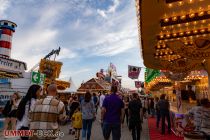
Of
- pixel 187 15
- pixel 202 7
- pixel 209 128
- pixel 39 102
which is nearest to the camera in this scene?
pixel 39 102

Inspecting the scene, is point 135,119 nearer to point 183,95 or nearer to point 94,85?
point 183,95

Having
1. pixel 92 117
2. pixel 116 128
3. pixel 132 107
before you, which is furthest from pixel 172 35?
pixel 116 128

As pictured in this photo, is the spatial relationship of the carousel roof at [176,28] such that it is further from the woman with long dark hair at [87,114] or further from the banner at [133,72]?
the banner at [133,72]

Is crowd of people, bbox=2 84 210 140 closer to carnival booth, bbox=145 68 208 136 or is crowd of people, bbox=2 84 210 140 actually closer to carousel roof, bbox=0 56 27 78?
carnival booth, bbox=145 68 208 136

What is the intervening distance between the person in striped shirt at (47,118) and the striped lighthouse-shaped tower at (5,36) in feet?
60.4

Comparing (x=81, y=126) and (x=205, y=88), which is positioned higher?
(x=205, y=88)

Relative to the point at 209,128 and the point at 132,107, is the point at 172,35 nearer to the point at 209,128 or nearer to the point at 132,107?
the point at 132,107

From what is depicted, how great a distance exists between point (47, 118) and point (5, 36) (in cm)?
1916

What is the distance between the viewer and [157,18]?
6418 millimetres

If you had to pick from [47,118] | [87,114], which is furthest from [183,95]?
[47,118]

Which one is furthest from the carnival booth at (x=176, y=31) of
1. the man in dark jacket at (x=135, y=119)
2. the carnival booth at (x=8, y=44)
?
the carnival booth at (x=8, y=44)

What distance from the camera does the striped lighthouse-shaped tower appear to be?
21078 millimetres

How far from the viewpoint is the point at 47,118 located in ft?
13.5

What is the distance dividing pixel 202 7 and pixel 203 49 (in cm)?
278
